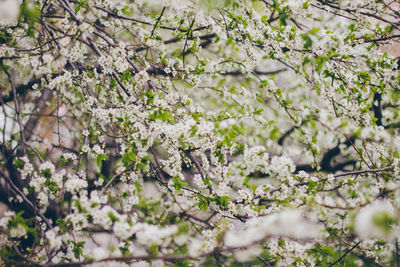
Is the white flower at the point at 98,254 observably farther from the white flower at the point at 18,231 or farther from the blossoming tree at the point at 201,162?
the white flower at the point at 18,231

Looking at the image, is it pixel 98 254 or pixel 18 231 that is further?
pixel 18 231

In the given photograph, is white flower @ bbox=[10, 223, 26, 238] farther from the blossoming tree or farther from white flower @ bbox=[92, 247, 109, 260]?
white flower @ bbox=[92, 247, 109, 260]

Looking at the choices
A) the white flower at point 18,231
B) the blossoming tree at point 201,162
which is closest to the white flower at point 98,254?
the blossoming tree at point 201,162

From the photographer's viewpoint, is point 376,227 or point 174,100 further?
point 174,100

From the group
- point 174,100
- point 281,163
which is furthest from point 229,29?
point 281,163

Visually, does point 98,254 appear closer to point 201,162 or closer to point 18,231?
point 18,231

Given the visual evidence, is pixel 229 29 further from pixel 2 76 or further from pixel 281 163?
pixel 2 76

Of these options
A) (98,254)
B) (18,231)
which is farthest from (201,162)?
(18,231)

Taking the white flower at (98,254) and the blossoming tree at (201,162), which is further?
the blossoming tree at (201,162)

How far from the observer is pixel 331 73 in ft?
9.39

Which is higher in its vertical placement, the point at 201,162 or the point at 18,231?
the point at 201,162

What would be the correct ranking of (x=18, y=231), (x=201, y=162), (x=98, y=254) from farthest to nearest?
(x=201, y=162) < (x=18, y=231) < (x=98, y=254)

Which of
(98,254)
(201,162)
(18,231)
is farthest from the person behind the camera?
(201,162)

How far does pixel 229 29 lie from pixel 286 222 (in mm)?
2227
